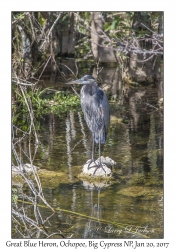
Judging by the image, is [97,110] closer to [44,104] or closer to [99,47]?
[44,104]

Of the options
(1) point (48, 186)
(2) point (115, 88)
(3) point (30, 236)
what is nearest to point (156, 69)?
(2) point (115, 88)

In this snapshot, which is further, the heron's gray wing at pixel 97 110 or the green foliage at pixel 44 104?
the green foliage at pixel 44 104

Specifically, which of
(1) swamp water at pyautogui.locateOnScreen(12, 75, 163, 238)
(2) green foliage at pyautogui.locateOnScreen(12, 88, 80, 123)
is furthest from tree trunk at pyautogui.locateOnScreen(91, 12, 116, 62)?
(1) swamp water at pyautogui.locateOnScreen(12, 75, 163, 238)

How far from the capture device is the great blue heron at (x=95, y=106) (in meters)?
8.29

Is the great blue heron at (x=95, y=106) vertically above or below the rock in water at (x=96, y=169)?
above

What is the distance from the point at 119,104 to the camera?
13383 mm

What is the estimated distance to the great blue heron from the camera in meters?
8.29

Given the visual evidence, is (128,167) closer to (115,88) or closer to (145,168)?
(145,168)

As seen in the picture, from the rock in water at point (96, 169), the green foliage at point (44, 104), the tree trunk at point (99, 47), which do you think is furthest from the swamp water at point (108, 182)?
the tree trunk at point (99, 47)
